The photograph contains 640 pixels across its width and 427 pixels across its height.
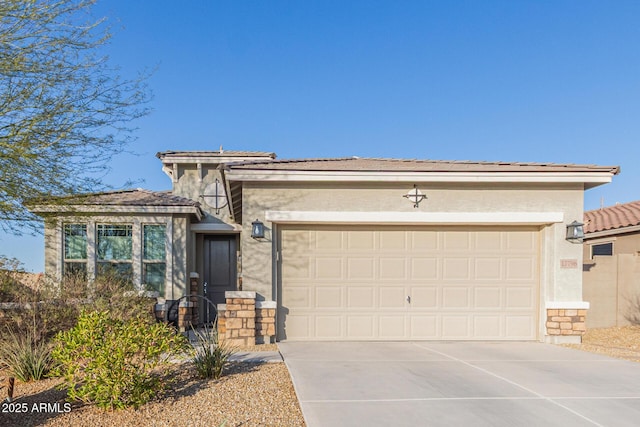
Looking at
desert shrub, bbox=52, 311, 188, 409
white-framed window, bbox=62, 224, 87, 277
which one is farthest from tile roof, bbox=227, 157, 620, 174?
white-framed window, bbox=62, 224, 87, 277

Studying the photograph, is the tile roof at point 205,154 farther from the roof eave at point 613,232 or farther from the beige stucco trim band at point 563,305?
the roof eave at point 613,232

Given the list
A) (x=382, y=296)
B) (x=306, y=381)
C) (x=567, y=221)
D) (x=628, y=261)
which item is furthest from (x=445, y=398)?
(x=628, y=261)

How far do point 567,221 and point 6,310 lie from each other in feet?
33.2

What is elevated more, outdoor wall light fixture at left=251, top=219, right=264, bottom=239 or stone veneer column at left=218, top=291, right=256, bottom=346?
outdoor wall light fixture at left=251, top=219, right=264, bottom=239

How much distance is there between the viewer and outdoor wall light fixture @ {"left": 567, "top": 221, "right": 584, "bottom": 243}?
809 centimetres

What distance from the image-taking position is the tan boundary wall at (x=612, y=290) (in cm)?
1066

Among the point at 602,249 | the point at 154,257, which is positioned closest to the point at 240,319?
the point at 154,257

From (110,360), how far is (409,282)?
18.3 ft

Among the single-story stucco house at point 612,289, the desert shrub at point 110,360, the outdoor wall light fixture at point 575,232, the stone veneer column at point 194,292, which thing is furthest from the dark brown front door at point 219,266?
the single-story stucco house at point 612,289

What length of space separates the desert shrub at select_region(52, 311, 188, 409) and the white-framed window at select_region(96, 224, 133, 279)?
5523mm

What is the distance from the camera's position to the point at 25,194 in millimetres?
6898

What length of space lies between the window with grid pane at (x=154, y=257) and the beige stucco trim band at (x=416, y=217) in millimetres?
3667

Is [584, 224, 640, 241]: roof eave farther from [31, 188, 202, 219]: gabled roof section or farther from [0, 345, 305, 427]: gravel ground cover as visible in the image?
[31, 188, 202, 219]: gabled roof section

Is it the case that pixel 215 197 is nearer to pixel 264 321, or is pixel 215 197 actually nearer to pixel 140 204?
pixel 140 204
